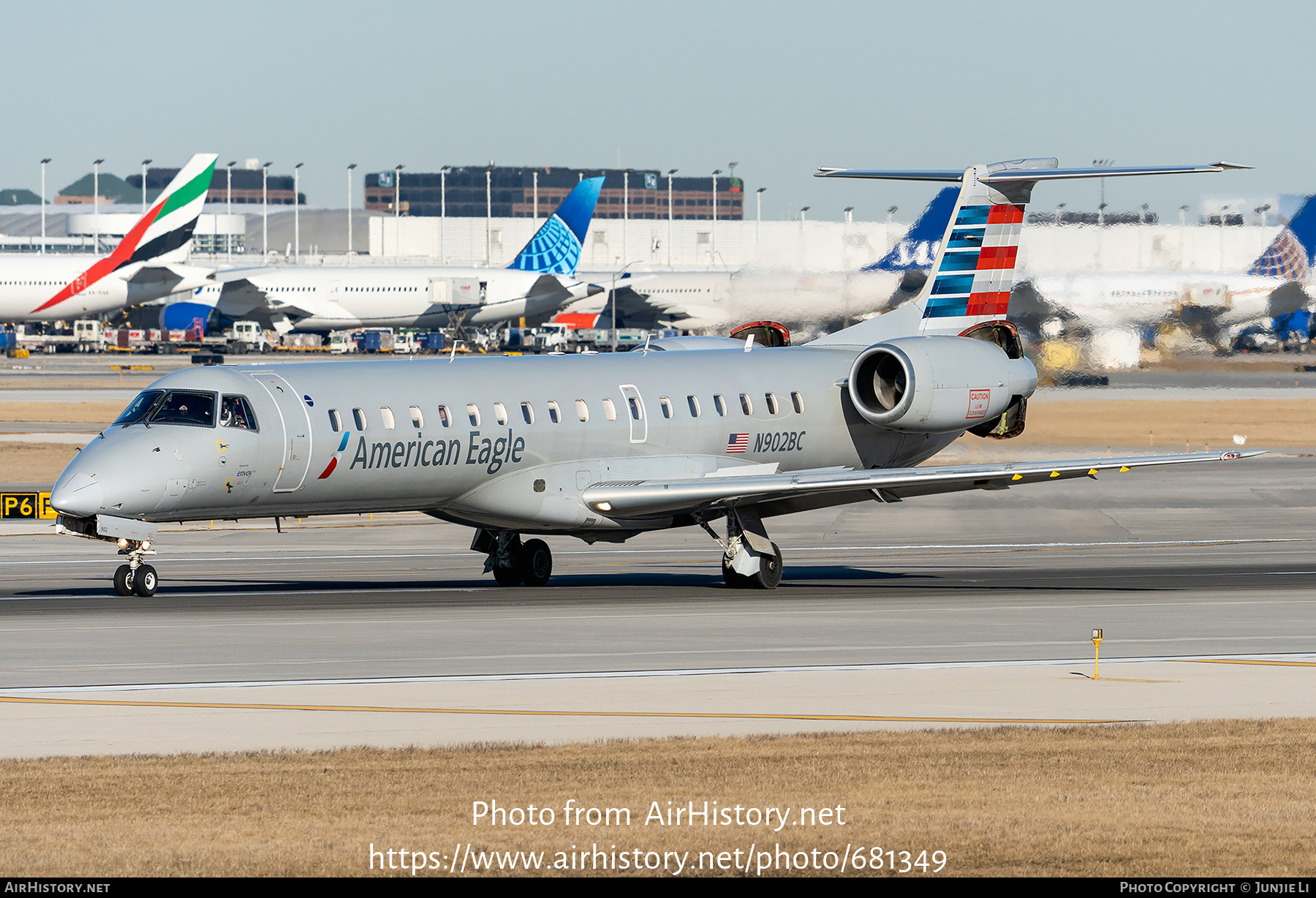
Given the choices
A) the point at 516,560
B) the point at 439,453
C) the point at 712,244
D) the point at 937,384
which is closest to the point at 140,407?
the point at 439,453

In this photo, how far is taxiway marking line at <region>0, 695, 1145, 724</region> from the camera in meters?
17.2

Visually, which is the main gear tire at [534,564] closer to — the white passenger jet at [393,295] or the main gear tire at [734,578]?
the main gear tire at [734,578]

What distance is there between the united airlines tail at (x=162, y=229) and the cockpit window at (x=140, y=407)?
329 ft

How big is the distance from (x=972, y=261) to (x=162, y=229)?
97.7 meters

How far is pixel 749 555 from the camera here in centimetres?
3045

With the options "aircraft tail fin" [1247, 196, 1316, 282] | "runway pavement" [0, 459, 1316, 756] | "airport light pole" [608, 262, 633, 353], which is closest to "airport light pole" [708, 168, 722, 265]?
"airport light pole" [608, 262, 633, 353]

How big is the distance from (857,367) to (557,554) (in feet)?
29.7

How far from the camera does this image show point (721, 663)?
21.1 metres

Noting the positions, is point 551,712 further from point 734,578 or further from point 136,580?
point 734,578

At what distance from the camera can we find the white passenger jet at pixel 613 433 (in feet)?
86.8

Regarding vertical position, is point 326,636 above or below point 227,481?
below
